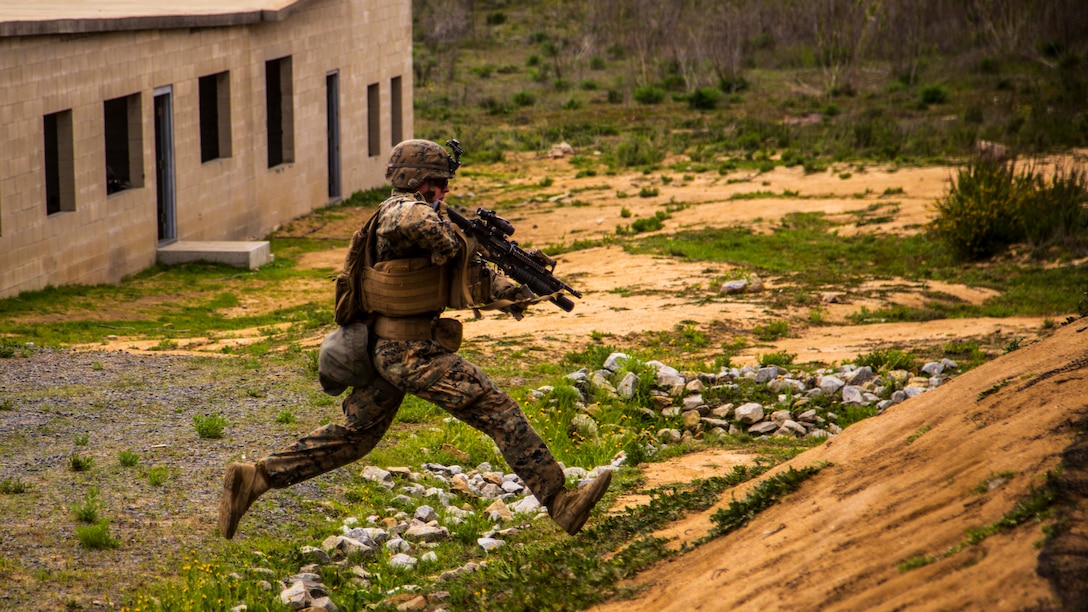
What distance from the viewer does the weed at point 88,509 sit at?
6258 mm

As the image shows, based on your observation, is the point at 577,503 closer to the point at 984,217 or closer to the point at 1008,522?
the point at 1008,522

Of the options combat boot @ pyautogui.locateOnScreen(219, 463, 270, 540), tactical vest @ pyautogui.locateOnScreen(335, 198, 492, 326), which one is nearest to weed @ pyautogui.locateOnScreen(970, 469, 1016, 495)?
tactical vest @ pyautogui.locateOnScreen(335, 198, 492, 326)

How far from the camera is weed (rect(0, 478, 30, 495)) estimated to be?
6621 millimetres

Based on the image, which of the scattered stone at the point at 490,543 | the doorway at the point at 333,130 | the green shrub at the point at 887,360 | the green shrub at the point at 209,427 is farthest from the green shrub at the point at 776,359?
the doorway at the point at 333,130

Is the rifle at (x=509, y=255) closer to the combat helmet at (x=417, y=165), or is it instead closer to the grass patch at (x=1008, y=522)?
the combat helmet at (x=417, y=165)

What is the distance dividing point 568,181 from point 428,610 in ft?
64.2

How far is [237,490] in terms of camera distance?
18.6 ft

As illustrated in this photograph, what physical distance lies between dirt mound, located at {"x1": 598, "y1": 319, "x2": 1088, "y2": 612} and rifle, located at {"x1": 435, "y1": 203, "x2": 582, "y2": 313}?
1.30 metres

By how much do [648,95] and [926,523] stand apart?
102ft

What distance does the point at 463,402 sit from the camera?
543cm

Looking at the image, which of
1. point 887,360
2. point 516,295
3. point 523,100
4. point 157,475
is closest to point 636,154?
point 523,100

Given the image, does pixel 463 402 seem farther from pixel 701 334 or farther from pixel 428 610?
pixel 701 334

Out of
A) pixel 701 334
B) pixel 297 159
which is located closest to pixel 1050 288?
pixel 701 334

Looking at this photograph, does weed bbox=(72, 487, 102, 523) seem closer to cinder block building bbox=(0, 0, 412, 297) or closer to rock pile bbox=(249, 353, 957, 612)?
rock pile bbox=(249, 353, 957, 612)
